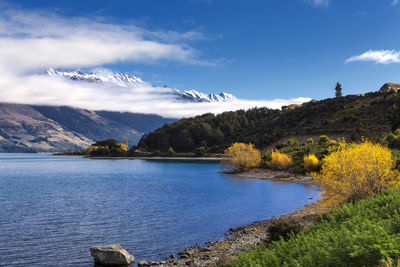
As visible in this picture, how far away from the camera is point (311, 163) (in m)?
95.9

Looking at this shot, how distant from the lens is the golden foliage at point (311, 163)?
9450 centimetres

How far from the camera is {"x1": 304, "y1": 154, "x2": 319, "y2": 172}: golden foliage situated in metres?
94.5

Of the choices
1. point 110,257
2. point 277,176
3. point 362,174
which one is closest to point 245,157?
point 277,176

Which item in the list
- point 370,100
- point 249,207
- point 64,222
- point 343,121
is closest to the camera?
point 64,222

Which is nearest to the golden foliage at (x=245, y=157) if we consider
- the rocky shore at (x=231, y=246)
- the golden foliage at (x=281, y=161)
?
the golden foliage at (x=281, y=161)

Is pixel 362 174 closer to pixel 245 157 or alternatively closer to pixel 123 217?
pixel 123 217

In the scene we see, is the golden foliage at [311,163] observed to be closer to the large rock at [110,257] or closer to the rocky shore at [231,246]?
the rocky shore at [231,246]

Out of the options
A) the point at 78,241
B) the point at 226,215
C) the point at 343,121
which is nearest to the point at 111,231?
the point at 78,241

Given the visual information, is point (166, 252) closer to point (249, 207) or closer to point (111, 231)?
point (111, 231)

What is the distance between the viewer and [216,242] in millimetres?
33531

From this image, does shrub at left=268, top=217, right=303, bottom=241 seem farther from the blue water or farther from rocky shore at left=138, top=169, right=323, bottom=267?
the blue water

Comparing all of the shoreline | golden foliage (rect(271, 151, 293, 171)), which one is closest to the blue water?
the shoreline

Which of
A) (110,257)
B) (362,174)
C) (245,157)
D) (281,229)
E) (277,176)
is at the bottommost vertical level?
(277,176)

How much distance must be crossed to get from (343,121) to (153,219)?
16097 centimetres
